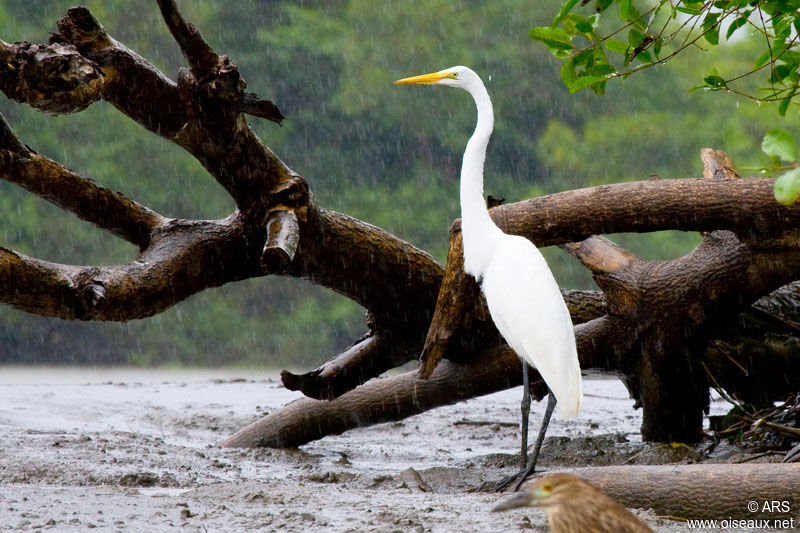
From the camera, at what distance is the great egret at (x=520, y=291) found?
2.58 m

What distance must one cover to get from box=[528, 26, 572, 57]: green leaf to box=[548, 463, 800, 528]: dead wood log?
98cm

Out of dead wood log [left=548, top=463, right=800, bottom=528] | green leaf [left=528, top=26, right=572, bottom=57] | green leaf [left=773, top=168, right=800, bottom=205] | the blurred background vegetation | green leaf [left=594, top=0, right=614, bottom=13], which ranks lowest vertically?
dead wood log [left=548, top=463, right=800, bottom=528]

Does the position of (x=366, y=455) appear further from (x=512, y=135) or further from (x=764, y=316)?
(x=512, y=135)

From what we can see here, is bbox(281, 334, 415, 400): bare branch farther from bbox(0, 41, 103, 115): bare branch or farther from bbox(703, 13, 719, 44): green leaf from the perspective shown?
bbox(703, 13, 719, 44): green leaf

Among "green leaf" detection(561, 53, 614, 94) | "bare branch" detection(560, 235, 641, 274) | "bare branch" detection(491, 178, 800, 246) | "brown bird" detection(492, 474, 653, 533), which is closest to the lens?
"brown bird" detection(492, 474, 653, 533)

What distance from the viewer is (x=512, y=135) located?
1105 centimetres

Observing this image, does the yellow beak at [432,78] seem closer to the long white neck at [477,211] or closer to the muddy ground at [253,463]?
the long white neck at [477,211]

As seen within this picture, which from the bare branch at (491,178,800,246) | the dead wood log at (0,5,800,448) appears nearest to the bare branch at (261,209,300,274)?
the dead wood log at (0,5,800,448)

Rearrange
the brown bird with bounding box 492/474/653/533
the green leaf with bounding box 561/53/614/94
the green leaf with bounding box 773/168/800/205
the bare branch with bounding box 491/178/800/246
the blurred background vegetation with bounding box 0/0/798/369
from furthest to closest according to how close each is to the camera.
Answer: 1. the blurred background vegetation with bounding box 0/0/798/369
2. the bare branch with bounding box 491/178/800/246
3. the green leaf with bounding box 561/53/614/94
4. the brown bird with bounding box 492/474/653/533
5. the green leaf with bounding box 773/168/800/205

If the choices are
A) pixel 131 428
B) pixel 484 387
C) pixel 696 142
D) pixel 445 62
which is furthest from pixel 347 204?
pixel 484 387

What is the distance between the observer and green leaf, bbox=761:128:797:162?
0.98 m

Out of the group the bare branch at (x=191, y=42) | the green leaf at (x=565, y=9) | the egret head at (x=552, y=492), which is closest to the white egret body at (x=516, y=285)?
the bare branch at (x=191, y=42)

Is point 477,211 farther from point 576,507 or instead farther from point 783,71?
point 576,507

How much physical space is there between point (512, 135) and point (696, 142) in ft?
7.64
